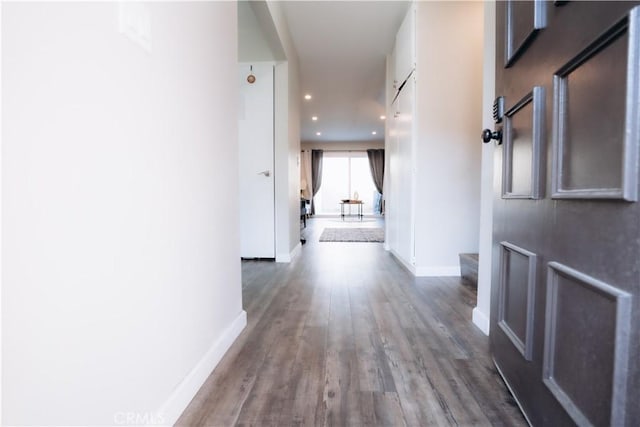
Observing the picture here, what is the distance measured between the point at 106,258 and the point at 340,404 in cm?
81

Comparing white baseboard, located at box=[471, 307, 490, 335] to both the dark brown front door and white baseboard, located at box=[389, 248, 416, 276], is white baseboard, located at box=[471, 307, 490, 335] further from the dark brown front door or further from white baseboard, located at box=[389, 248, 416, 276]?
white baseboard, located at box=[389, 248, 416, 276]

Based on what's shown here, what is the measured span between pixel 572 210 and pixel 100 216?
992 millimetres

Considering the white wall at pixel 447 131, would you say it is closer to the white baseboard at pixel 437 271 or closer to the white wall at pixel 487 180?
the white baseboard at pixel 437 271

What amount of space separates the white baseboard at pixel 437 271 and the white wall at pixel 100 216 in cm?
199

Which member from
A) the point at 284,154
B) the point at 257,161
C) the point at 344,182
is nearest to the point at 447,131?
the point at 284,154

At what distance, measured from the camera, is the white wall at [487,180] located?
1.54 m

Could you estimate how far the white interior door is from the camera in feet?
11.1

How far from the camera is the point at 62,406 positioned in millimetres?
591

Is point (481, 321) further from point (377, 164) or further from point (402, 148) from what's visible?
point (377, 164)

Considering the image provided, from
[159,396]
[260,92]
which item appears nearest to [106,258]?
[159,396]

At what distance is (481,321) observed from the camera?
163cm

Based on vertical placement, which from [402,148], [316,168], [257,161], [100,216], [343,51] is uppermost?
[343,51]

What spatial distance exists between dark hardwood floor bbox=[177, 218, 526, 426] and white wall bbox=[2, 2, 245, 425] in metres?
0.20

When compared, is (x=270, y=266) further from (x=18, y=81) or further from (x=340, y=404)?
(x=18, y=81)
